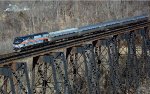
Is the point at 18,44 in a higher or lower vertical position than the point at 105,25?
lower

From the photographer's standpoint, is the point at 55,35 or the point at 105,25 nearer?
the point at 55,35

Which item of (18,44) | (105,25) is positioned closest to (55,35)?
(18,44)

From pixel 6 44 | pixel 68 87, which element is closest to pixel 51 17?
pixel 6 44

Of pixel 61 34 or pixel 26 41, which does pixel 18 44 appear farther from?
pixel 61 34

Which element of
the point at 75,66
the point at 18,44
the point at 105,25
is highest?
the point at 105,25

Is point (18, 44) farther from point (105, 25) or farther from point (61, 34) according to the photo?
point (105, 25)

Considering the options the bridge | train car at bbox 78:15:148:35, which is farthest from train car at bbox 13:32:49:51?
train car at bbox 78:15:148:35

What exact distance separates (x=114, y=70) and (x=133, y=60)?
363 centimetres

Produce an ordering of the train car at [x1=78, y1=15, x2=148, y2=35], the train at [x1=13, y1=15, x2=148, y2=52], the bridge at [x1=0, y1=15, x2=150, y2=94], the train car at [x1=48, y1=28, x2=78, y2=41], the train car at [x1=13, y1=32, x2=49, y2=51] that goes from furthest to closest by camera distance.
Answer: the train car at [x1=78, y1=15, x2=148, y2=35]
the train car at [x1=48, y1=28, x2=78, y2=41]
the train at [x1=13, y1=15, x2=148, y2=52]
the train car at [x1=13, y1=32, x2=49, y2=51]
the bridge at [x1=0, y1=15, x2=150, y2=94]

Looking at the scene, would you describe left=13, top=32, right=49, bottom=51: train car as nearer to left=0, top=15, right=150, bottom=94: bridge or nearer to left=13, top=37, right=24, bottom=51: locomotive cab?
left=13, top=37, right=24, bottom=51: locomotive cab

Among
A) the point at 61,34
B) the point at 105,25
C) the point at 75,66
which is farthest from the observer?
the point at 105,25

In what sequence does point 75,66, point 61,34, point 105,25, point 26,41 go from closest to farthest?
point 75,66 < point 26,41 < point 61,34 < point 105,25

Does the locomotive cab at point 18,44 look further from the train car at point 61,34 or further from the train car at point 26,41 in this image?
the train car at point 61,34

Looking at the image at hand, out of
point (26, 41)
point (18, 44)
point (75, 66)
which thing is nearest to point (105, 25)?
point (26, 41)
